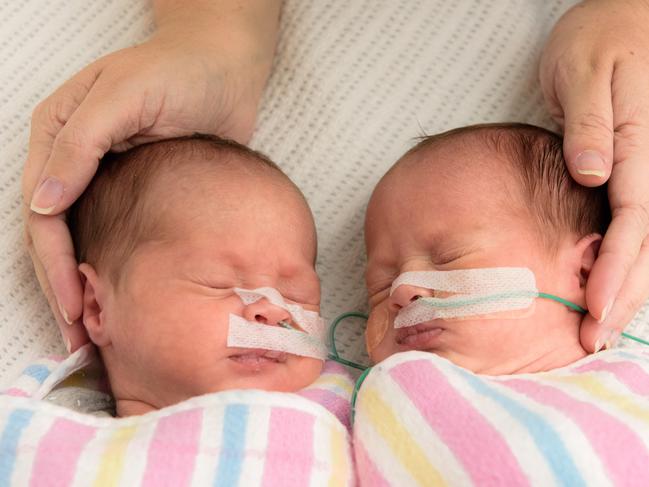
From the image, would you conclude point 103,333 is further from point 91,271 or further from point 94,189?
point 94,189

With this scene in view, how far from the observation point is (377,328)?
4.64 feet

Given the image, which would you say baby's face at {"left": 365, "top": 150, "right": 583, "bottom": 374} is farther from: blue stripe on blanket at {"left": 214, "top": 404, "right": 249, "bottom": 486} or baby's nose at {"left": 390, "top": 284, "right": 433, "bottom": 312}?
blue stripe on blanket at {"left": 214, "top": 404, "right": 249, "bottom": 486}

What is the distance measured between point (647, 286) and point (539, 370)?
0.87 ft

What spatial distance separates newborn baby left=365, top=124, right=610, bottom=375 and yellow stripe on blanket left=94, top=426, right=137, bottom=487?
18.1 inches

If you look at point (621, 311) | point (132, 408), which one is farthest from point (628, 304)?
point (132, 408)

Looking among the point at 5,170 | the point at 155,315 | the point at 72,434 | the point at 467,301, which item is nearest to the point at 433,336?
the point at 467,301

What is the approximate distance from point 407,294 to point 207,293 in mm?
324

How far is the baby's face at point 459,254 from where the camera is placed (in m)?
1.27

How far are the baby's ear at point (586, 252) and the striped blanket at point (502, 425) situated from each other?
0.15m

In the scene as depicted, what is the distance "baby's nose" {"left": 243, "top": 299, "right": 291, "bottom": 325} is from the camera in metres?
1.27

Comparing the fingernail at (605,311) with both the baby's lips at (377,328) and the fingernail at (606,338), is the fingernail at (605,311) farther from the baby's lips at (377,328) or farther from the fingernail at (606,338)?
the baby's lips at (377,328)

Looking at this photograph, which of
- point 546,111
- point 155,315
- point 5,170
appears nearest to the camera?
point 155,315

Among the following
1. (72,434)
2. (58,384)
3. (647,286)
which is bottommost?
(58,384)

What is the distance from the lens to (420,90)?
188 centimetres
